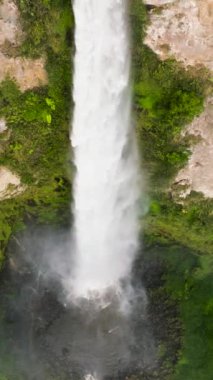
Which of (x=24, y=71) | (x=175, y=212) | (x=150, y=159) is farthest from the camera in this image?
(x=175, y=212)

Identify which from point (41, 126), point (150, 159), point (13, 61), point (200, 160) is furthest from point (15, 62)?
point (200, 160)

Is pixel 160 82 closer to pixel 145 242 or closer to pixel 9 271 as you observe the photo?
pixel 145 242

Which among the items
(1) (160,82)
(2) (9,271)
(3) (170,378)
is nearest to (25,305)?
(2) (9,271)

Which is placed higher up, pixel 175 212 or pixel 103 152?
pixel 103 152

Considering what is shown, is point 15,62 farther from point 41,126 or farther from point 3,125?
point 41,126

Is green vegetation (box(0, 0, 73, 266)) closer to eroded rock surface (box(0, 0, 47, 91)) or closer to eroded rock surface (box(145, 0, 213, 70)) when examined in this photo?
eroded rock surface (box(0, 0, 47, 91))
